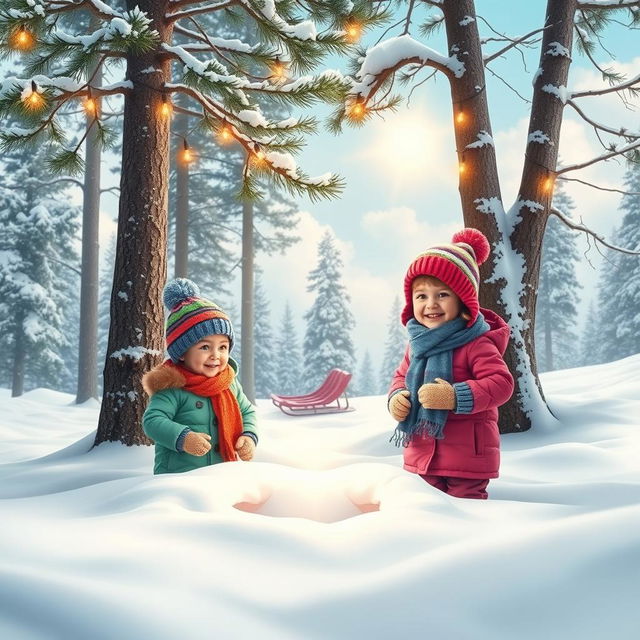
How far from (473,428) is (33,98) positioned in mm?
4084

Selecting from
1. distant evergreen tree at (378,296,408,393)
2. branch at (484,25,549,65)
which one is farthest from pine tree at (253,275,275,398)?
branch at (484,25,549,65)

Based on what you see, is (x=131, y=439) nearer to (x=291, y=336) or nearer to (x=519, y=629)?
(x=519, y=629)

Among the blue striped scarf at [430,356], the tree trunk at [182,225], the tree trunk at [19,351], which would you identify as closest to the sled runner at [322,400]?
the tree trunk at [182,225]

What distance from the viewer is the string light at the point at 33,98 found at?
172 inches

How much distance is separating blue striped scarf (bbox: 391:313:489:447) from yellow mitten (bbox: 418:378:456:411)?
93 millimetres

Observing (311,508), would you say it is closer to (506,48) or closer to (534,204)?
(534,204)

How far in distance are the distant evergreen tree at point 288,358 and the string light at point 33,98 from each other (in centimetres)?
3555

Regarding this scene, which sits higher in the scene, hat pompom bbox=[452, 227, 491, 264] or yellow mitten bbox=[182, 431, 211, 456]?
hat pompom bbox=[452, 227, 491, 264]

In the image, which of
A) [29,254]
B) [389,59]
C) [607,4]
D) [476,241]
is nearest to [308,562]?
[476,241]

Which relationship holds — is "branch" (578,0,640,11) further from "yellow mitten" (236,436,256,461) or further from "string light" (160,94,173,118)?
"yellow mitten" (236,436,256,461)

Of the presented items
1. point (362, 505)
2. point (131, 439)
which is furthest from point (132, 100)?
point (362, 505)

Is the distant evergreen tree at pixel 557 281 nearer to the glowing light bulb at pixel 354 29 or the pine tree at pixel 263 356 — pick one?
the pine tree at pixel 263 356

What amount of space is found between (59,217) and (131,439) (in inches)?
709

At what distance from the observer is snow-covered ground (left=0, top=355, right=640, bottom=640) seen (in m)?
1.12
